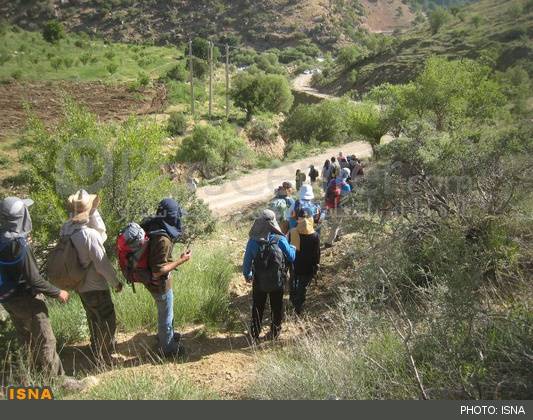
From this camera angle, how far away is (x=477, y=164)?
19.8 feet

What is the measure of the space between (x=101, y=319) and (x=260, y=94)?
123 ft

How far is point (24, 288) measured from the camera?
3264mm

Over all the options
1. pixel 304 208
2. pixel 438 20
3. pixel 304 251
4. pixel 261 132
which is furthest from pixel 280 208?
pixel 438 20

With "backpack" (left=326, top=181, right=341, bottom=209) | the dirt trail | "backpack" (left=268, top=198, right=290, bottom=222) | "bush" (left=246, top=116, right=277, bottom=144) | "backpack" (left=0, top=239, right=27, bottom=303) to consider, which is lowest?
the dirt trail

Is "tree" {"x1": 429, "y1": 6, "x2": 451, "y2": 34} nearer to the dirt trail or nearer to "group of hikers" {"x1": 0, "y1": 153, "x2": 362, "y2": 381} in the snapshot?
the dirt trail

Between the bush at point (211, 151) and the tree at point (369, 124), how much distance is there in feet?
23.1

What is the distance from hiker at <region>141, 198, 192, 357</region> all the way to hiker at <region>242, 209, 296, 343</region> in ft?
2.61

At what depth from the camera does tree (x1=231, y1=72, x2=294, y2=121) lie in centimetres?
3897

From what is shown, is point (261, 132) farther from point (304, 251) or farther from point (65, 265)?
point (65, 265)

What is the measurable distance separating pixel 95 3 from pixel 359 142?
274 feet

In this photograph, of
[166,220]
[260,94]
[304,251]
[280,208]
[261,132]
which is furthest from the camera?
[260,94]

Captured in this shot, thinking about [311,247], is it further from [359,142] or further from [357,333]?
[359,142]

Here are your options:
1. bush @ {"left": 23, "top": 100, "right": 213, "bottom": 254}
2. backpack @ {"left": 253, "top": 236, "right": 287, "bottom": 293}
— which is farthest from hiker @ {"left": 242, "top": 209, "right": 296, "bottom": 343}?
bush @ {"left": 23, "top": 100, "right": 213, "bottom": 254}

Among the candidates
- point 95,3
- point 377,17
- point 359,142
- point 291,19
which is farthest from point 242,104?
point 377,17
